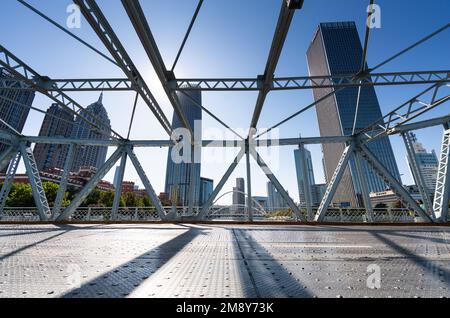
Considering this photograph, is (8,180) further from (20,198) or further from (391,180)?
(20,198)

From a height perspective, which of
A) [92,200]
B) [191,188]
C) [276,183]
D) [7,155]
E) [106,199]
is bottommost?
[191,188]

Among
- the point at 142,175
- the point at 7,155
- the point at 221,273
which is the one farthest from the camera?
the point at 142,175

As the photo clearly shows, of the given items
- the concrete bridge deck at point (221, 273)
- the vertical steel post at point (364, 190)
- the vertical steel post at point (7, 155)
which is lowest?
the concrete bridge deck at point (221, 273)

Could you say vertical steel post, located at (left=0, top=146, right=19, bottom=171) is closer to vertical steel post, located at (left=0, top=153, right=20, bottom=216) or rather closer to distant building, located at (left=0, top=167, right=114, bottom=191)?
vertical steel post, located at (left=0, top=153, right=20, bottom=216)

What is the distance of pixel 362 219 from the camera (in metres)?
10.7

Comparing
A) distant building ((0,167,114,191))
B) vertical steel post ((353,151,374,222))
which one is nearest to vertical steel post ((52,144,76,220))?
vertical steel post ((353,151,374,222))

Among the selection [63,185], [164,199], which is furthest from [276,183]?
[164,199]

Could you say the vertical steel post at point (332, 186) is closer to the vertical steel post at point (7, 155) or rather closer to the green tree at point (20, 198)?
the vertical steel post at point (7, 155)

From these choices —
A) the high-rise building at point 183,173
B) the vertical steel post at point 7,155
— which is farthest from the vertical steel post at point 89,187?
the vertical steel post at point 7,155

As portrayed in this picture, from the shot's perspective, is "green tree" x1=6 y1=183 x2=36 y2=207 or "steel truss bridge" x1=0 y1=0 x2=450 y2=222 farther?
"green tree" x1=6 y1=183 x2=36 y2=207

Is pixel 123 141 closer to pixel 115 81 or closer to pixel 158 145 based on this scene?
pixel 158 145

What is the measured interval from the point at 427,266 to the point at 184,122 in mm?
9013

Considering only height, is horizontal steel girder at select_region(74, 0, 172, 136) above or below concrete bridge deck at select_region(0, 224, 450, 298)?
above
